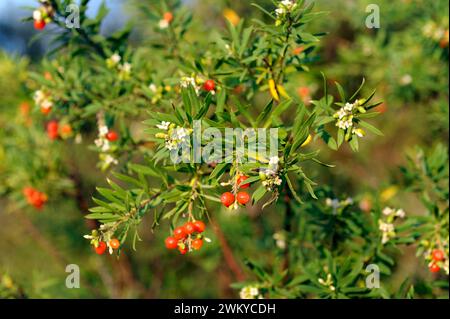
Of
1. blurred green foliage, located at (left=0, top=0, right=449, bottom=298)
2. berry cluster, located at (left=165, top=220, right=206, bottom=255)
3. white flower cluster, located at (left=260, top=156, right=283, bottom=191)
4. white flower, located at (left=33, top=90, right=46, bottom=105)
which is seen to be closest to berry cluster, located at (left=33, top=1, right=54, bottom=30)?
blurred green foliage, located at (left=0, top=0, right=449, bottom=298)

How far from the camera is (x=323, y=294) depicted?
6.22 feet

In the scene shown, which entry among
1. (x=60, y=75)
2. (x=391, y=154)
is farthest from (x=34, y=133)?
(x=391, y=154)

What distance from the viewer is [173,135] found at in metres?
1.46

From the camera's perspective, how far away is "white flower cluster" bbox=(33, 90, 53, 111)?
211cm

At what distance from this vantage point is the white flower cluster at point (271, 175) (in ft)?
4.52

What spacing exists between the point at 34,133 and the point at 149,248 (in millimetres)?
1339

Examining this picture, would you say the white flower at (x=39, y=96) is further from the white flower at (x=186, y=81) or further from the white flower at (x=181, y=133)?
the white flower at (x=181, y=133)

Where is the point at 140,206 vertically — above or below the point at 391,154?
below

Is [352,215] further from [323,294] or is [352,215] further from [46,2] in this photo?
Result: [46,2]

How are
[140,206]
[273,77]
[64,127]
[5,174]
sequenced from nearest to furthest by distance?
[140,206]
[273,77]
[64,127]
[5,174]

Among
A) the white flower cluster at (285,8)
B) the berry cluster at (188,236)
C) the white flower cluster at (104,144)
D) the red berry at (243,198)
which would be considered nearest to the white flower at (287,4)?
the white flower cluster at (285,8)

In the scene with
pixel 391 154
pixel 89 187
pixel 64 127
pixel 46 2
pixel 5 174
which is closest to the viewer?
pixel 46 2

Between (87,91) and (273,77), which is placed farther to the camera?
(87,91)

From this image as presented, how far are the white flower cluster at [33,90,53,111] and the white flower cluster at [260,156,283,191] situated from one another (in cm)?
120
